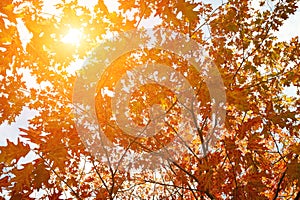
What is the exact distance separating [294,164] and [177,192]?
3312mm

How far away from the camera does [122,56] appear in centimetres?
627

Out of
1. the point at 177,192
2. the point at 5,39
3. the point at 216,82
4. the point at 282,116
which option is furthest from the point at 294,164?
the point at 5,39

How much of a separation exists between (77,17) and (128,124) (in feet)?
10.4

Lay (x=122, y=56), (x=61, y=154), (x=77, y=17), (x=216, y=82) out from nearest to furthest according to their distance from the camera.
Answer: (x=61, y=154) → (x=77, y=17) → (x=216, y=82) → (x=122, y=56)

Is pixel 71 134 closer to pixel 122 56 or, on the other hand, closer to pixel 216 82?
pixel 122 56

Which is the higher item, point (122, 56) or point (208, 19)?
point (208, 19)

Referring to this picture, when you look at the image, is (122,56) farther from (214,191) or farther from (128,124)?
(214,191)

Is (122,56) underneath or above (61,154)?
above

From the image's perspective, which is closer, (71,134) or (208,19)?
(71,134)

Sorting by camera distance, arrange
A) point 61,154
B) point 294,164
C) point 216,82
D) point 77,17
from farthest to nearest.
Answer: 1. point 216,82
2. point 294,164
3. point 77,17
4. point 61,154

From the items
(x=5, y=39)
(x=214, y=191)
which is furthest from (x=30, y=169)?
(x=214, y=191)

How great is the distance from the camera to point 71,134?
5566 millimetres

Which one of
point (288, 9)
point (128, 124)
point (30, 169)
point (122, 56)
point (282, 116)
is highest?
point (288, 9)

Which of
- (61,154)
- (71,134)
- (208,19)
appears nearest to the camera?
(61,154)
